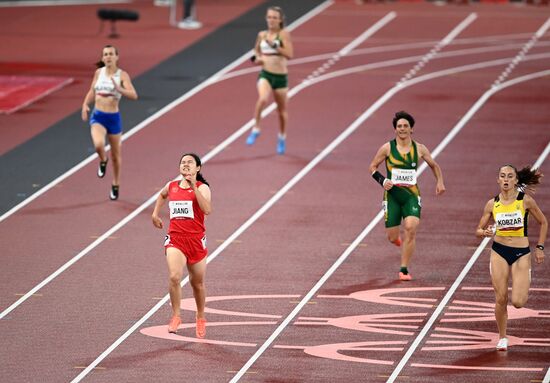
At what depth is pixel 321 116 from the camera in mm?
24359

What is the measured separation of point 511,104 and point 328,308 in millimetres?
11319

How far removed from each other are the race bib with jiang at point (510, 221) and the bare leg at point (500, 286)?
0.92 ft

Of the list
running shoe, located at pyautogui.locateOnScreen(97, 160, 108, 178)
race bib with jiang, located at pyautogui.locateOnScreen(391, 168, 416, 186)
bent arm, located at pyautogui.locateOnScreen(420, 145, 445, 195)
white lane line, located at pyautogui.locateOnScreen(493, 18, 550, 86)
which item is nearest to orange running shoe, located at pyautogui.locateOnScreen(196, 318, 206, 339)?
race bib with jiang, located at pyautogui.locateOnScreen(391, 168, 416, 186)

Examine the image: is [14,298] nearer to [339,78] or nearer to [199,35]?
[339,78]

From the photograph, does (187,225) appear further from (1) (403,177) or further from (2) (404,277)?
(2) (404,277)

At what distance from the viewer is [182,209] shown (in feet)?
44.9

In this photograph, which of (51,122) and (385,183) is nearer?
(385,183)

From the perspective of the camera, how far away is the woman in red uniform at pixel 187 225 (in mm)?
13555

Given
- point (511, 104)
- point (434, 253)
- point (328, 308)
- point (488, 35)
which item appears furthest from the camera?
point (488, 35)

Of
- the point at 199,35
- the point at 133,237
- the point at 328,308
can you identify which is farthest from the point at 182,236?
the point at 199,35

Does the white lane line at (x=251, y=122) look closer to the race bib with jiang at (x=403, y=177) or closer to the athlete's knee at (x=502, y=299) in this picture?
the race bib with jiang at (x=403, y=177)

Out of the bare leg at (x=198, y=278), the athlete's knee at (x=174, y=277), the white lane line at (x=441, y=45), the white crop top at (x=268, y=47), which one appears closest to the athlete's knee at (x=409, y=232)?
the bare leg at (x=198, y=278)

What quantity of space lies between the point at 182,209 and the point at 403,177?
317cm

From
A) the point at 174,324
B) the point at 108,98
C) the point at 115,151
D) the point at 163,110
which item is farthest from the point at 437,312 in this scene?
the point at 163,110
